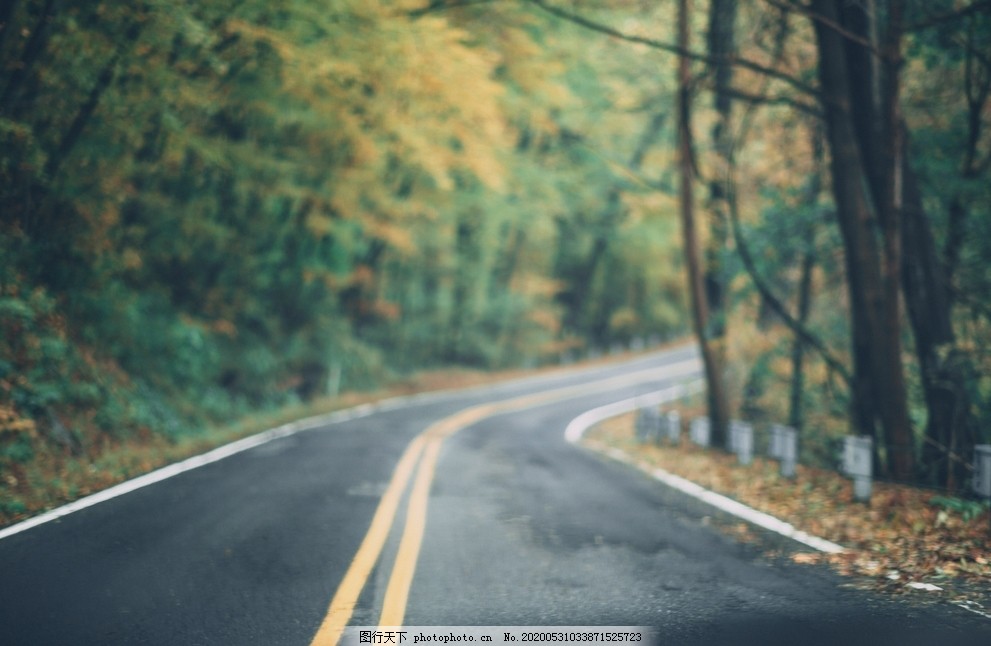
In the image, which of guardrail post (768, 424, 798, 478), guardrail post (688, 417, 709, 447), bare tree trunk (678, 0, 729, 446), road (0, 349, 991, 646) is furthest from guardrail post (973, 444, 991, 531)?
bare tree trunk (678, 0, 729, 446)

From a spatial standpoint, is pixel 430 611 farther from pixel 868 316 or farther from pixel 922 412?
pixel 922 412

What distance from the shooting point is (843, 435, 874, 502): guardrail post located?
8039mm

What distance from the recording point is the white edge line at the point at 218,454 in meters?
6.86

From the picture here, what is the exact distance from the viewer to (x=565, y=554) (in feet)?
20.0

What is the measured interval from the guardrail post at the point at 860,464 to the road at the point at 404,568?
Answer: 1677 mm

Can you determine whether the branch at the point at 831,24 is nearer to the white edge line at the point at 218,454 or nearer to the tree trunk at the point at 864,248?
the tree trunk at the point at 864,248

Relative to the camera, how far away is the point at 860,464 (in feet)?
26.5

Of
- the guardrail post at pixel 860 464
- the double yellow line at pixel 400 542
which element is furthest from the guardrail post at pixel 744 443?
the double yellow line at pixel 400 542

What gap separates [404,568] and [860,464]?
5.36 m

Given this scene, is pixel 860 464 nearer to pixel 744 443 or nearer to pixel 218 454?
pixel 744 443

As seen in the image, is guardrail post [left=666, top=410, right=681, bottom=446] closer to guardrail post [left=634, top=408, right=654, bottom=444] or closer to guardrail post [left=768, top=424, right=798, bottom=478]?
guardrail post [left=634, top=408, right=654, bottom=444]

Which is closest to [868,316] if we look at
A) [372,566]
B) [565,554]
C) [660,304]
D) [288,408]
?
[565,554]

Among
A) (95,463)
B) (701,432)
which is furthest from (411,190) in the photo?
(95,463)

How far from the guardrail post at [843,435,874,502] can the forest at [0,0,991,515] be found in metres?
1.15
